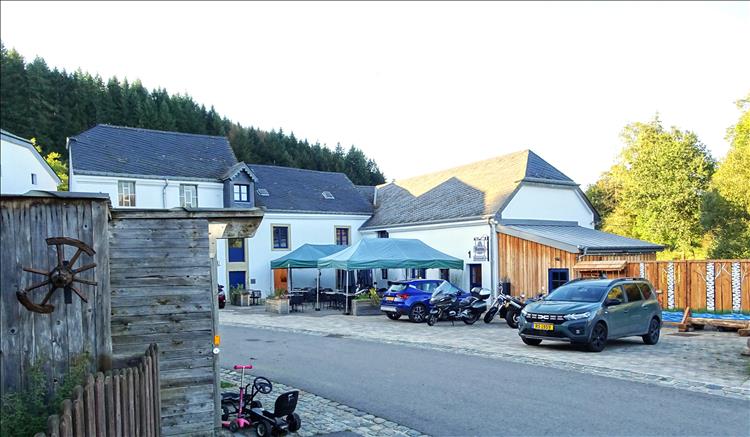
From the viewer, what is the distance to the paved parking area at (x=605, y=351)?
10039mm

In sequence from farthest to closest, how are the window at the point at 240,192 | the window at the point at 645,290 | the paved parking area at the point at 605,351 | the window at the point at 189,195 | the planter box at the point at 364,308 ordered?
the window at the point at 240,192, the window at the point at 189,195, the planter box at the point at 364,308, the window at the point at 645,290, the paved parking area at the point at 605,351

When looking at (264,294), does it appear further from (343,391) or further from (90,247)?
(90,247)

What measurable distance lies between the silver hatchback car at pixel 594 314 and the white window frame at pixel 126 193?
22.6 m

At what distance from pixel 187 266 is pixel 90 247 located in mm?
1764

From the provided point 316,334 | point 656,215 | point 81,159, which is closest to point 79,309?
point 316,334

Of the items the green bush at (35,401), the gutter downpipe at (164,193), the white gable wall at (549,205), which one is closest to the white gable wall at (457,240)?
the white gable wall at (549,205)

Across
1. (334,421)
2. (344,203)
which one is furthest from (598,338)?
(344,203)

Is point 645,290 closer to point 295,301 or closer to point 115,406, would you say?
point 115,406

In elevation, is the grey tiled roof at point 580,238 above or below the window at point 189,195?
below

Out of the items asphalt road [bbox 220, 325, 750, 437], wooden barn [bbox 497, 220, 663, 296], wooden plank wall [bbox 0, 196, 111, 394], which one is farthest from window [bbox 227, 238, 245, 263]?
wooden plank wall [bbox 0, 196, 111, 394]

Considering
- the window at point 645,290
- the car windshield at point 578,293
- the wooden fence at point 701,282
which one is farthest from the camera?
the wooden fence at point 701,282

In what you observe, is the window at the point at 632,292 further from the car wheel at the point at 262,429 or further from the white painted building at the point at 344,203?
the car wheel at the point at 262,429

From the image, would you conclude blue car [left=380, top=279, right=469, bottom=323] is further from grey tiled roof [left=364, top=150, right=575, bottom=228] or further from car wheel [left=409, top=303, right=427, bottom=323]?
grey tiled roof [left=364, top=150, right=575, bottom=228]

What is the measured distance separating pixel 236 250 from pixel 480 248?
45.9 feet
